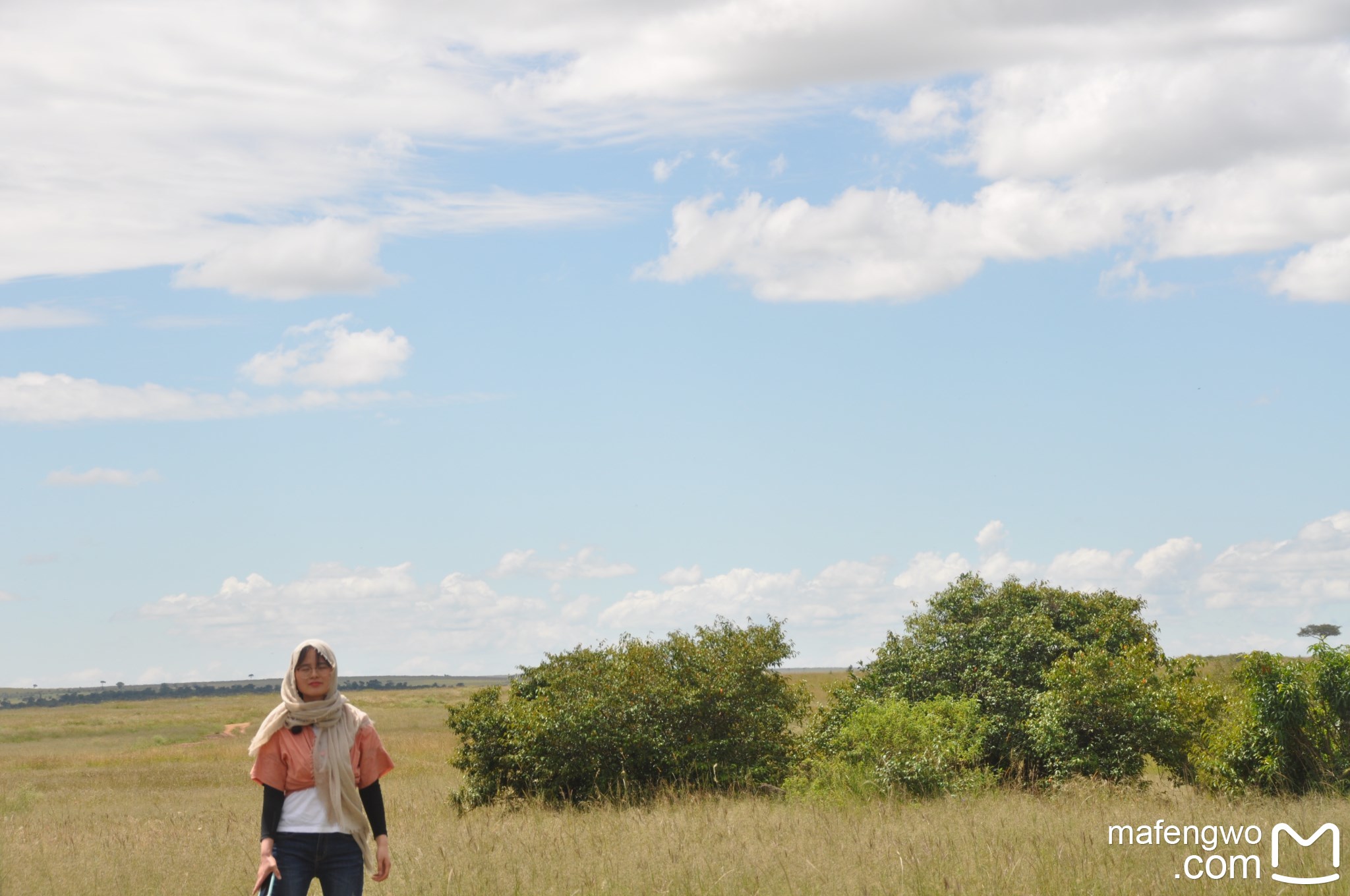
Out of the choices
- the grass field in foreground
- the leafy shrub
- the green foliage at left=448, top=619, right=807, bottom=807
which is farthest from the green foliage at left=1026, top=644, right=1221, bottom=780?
the green foliage at left=448, top=619, right=807, bottom=807

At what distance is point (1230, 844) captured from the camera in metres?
10.1

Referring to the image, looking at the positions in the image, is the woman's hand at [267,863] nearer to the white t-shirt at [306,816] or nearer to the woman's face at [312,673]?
the white t-shirt at [306,816]

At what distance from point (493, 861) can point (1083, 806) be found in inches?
261

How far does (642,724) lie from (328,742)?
12969 mm

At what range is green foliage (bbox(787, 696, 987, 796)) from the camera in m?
16.8

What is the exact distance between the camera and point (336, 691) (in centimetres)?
669

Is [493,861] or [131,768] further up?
[493,861]

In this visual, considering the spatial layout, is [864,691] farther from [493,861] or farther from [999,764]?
[493,861]

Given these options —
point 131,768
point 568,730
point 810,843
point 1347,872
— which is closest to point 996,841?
point 810,843

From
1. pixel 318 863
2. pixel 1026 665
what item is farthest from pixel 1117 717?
pixel 318 863

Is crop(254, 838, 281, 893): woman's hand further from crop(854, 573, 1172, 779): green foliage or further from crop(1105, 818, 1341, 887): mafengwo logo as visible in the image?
crop(854, 573, 1172, 779): green foliage

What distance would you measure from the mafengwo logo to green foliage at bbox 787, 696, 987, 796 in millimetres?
5336

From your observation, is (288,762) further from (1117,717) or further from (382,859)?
(1117,717)

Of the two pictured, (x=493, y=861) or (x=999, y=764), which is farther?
(x=999, y=764)
